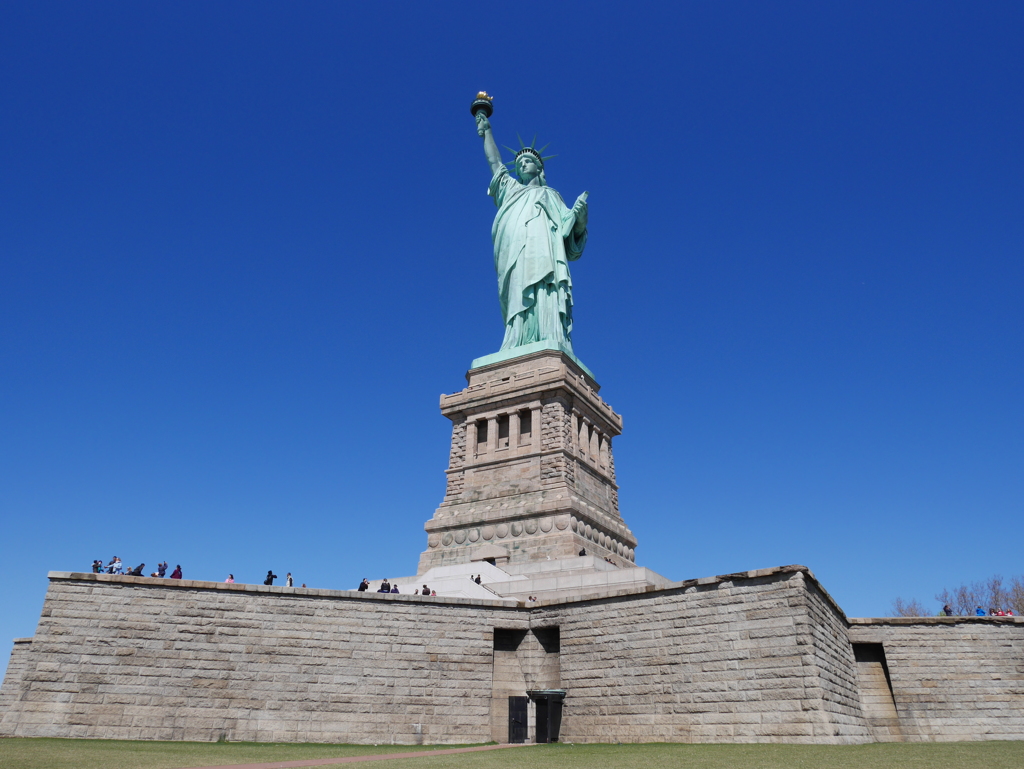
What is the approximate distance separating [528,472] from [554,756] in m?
17.9

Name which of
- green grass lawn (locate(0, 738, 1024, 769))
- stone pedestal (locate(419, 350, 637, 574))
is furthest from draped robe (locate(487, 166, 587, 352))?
green grass lawn (locate(0, 738, 1024, 769))

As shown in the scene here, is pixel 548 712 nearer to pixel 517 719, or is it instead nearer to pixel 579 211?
pixel 517 719

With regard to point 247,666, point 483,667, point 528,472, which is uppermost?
point 528,472

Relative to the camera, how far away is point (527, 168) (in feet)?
133

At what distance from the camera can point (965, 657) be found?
19.5 meters

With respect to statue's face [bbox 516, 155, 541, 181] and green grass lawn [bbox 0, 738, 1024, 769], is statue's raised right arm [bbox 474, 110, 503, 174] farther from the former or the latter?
green grass lawn [bbox 0, 738, 1024, 769]

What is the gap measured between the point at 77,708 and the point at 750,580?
14657 millimetres

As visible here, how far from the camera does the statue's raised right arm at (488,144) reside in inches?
1613

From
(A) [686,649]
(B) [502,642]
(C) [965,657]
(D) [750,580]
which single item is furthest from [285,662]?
(C) [965,657]

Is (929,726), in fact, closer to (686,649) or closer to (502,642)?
(686,649)

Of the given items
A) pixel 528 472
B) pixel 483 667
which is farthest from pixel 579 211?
pixel 483 667

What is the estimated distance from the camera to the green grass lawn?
1035 centimetres

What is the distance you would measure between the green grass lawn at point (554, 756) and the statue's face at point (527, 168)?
31773mm

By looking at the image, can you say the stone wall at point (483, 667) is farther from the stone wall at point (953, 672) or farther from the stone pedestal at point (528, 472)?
the stone pedestal at point (528, 472)
